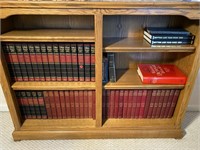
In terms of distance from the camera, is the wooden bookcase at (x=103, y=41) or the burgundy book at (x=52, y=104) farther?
the burgundy book at (x=52, y=104)

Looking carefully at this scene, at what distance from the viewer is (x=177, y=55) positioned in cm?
127

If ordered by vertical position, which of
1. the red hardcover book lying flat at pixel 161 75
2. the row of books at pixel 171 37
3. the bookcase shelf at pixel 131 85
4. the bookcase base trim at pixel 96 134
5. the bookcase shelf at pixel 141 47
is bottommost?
the bookcase base trim at pixel 96 134

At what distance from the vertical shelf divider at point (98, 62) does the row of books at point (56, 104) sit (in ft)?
0.24

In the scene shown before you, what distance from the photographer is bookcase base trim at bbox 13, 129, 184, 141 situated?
1259 mm

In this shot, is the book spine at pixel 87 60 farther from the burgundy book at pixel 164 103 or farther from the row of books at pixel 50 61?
the burgundy book at pixel 164 103

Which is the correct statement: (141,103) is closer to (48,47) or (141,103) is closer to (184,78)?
(184,78)

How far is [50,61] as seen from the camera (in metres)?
1.09

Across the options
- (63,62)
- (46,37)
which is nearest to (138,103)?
(63,62)

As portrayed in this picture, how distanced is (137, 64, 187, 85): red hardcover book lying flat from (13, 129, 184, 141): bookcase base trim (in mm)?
399

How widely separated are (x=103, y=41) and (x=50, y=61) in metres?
0.36

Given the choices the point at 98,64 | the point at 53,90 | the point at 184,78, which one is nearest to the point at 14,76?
the point at 53,90

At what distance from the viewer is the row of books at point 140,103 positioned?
1213 mm

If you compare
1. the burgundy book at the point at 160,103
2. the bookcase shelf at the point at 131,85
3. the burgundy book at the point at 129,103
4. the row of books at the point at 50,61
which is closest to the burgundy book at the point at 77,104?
the row of books at the point at 50,61

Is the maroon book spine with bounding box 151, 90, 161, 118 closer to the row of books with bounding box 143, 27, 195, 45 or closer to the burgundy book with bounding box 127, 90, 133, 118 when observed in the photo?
the burgundy book with bounding box 127, 90, 133, 118
